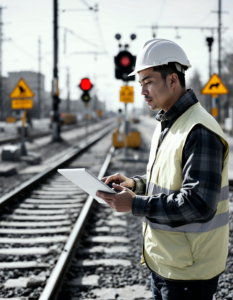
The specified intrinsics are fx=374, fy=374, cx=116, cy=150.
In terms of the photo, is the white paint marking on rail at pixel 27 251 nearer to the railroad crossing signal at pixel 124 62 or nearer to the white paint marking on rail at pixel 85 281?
the white paint marking on rail at pixel 85 281

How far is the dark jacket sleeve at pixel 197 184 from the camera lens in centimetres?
154

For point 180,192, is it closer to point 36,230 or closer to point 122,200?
point 122,200

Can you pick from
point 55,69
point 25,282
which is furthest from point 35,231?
point 55,69

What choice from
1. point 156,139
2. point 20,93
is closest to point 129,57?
point 20,93

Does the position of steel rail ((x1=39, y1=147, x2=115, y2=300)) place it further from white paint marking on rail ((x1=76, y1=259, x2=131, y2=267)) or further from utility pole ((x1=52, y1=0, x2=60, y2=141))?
utility pole ((x1=52, y1=0, x2=60, y2=141))


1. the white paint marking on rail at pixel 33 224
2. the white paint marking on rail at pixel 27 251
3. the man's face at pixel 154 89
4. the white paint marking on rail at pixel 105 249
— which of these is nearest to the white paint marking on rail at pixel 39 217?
the white paint marking on rail at pixel 33 224

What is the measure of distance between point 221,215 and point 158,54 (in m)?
0.82

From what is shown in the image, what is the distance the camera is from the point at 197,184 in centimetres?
153

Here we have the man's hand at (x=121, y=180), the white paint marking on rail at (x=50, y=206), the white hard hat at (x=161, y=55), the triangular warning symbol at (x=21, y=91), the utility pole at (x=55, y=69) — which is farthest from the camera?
the utility pole at (x=55, y=69)

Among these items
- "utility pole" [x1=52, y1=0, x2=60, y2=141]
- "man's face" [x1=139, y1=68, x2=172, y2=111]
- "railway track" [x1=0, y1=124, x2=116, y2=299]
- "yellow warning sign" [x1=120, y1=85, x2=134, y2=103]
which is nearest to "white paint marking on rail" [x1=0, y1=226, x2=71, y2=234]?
"railway track" [x1=0, y1=124, x2=116, y2=299]

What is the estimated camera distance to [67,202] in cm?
703

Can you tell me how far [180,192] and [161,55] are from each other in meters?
0.66

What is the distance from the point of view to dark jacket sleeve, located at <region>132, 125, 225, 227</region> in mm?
1544

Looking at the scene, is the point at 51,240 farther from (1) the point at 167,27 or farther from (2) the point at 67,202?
(1) the point at 167,27
